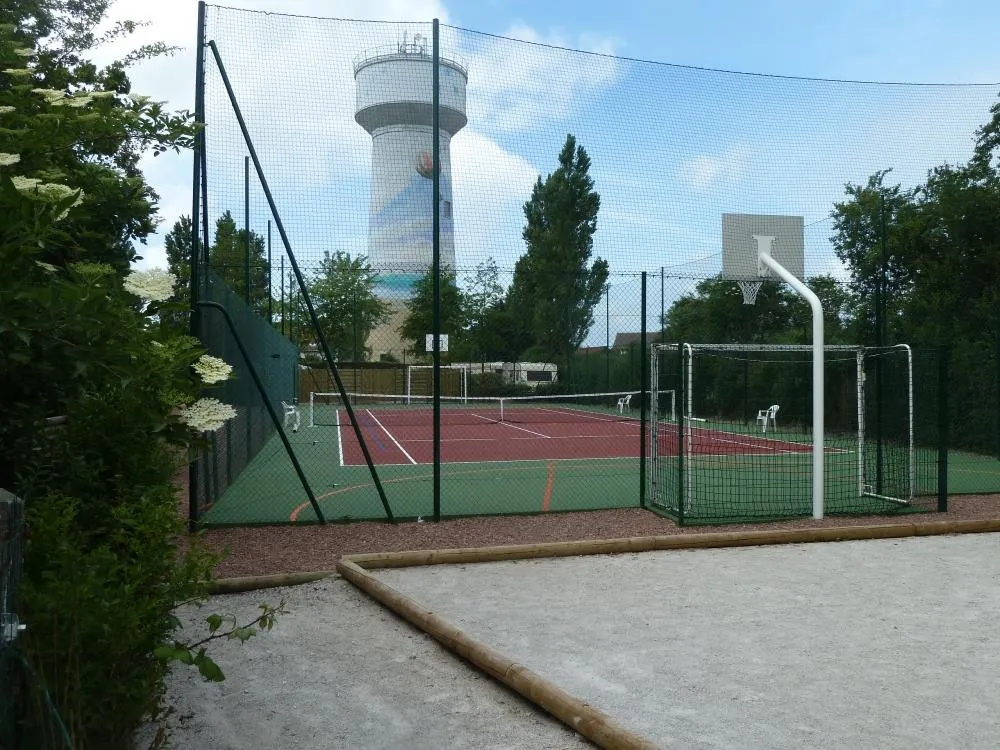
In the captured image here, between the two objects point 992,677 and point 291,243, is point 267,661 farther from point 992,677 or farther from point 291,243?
point 291,243

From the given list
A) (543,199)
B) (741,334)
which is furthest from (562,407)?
(543,199)

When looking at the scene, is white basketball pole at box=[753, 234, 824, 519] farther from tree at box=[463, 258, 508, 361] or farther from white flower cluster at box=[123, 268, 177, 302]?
tree at box=[463, 258, 508, 361]

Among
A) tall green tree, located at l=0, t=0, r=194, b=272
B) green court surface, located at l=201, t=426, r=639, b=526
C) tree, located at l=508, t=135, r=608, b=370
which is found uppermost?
tree, located at l=508, t=135, r=608, b=370

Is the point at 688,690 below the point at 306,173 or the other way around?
below

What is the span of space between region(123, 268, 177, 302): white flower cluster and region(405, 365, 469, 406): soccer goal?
60.3 feet

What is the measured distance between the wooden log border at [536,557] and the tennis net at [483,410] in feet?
48.4

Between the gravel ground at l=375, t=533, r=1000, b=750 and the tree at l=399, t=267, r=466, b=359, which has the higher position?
the tree at l=399, t=267, r=466, b=359

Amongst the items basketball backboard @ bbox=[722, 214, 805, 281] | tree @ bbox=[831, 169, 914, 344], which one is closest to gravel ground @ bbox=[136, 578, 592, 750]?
basketball backboard @ bbox=[722, 214, 805, 281]

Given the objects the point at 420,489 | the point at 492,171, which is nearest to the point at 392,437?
the point at 420,489

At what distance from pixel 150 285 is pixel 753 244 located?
7.17 meters

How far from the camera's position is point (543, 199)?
988 centimetres

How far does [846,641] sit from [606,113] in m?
5.84

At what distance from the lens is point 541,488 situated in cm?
1058

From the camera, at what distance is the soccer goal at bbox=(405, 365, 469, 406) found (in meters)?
22.6
